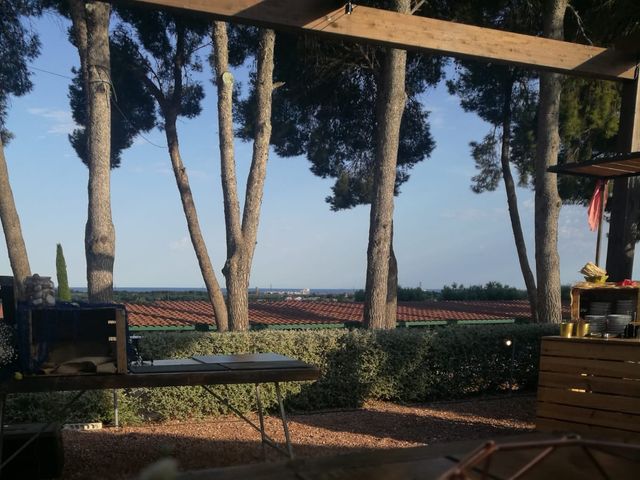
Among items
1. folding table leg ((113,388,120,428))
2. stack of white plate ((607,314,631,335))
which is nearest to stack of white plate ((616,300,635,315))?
stack of white plate ((607,314,631,335))

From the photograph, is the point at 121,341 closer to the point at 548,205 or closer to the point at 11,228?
the point at 11,228

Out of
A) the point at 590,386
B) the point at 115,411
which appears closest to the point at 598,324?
the point at 590,386

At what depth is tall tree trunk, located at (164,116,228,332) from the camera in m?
13.8

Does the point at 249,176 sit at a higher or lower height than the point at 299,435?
higher

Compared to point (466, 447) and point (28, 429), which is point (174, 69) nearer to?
point (28, 429)

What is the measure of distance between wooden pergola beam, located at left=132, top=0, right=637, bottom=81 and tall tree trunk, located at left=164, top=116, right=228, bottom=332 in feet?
26.6

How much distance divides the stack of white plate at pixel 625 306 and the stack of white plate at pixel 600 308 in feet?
0.29

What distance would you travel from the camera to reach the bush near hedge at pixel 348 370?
7.25 m

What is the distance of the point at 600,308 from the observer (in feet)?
22.1

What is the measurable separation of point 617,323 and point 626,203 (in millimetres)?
2136

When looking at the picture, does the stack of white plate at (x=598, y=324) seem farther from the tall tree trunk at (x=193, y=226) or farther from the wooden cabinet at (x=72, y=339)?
the tall tree trunk at (x=193, y=226)

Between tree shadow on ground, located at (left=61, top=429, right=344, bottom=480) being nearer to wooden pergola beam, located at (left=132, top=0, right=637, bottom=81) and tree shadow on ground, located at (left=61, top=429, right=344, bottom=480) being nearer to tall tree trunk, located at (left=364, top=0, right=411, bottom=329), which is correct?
wooden pergola beam, located at (left=132, top=0, right=637, bottom=81)

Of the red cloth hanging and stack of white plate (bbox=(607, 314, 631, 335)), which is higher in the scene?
the red cloth hanging

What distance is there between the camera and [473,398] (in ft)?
29.6
